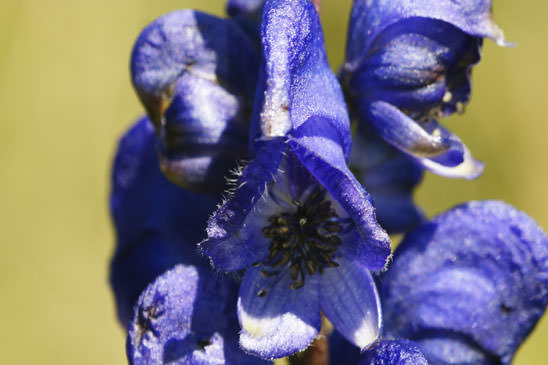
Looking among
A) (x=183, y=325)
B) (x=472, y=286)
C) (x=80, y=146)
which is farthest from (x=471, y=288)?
(x=80, y=146)

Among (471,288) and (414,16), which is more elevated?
(414,16)

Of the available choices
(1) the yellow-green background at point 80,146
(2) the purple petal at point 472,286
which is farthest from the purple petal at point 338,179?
(1) the yellow-green background at point 80,146

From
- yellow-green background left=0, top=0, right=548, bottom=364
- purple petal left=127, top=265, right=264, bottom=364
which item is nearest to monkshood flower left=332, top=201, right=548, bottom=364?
purple petal left=127, top=265, right=264, bottom=364

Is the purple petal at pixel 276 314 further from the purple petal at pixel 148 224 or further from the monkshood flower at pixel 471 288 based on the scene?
the purple petal at pixel 148 224

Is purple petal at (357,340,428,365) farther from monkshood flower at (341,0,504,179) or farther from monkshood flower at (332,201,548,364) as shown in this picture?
Result: monkshood flower at (341,0,504,179)

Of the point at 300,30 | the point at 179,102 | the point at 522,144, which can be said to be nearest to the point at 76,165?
the point at 522,144

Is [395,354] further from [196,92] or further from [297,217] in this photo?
[196,92]

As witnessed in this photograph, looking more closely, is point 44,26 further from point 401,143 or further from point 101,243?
point 401,143
